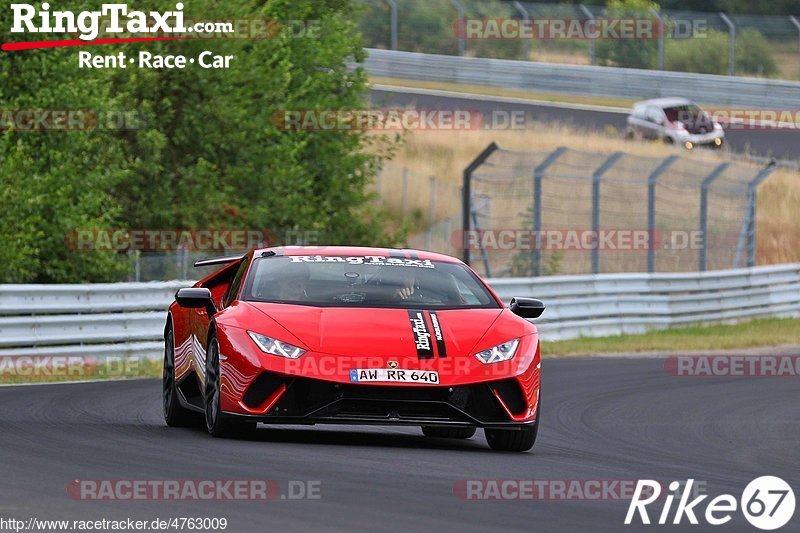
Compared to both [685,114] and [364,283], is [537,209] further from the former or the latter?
[685,114]

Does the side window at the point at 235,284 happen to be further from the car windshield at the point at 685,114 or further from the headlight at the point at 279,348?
the car windshield at the point at 685,114

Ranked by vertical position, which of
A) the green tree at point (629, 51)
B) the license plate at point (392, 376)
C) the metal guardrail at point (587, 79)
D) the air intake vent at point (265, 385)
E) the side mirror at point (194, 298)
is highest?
the green tree at point (629, 51)

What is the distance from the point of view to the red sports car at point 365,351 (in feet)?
29.3

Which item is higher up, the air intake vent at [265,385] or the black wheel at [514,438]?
the air intake vent at [265,385]

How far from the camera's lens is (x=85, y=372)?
1642 cm

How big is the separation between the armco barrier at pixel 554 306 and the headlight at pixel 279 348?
7871 mm

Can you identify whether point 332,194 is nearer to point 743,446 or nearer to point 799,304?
point 799,304

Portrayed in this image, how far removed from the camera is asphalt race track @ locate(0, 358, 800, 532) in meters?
6.59

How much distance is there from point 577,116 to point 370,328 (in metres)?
39.7

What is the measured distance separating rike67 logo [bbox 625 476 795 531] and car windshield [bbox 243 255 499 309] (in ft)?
7.46

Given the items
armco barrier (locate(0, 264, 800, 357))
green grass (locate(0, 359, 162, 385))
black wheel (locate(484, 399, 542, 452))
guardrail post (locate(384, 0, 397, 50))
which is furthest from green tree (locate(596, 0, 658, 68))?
black wheel (locate(484, 399, 542, 452))

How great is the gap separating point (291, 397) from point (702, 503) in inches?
100

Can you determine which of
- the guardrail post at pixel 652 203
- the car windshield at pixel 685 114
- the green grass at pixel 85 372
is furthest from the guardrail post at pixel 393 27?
the green grass at pixel 85 372

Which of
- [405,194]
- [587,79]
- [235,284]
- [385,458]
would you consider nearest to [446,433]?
[235,284]
